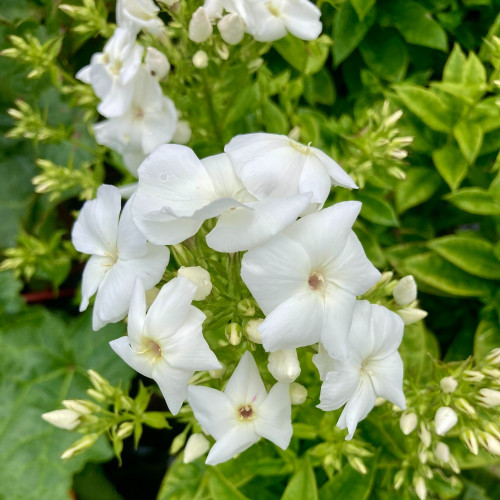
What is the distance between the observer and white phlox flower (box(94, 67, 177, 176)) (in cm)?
83

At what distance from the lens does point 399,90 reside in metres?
0.99

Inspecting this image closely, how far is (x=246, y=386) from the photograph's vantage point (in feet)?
2.08

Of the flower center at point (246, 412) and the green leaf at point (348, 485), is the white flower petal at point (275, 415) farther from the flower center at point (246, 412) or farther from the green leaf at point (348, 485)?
the green leaf at point (348, 485)

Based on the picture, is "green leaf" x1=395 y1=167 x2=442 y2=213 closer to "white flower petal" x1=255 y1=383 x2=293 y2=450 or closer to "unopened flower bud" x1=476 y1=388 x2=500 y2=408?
"unopened flower bud" x1=476 y1=388 x2=500 y2=408

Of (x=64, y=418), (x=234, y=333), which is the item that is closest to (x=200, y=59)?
(x=234, y=333)

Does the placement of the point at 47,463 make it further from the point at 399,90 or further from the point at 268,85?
the point at 399,90

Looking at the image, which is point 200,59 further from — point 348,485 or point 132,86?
point 348,485

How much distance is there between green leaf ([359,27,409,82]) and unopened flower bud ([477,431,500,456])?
2.28 feet

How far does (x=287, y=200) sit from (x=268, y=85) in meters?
0.56

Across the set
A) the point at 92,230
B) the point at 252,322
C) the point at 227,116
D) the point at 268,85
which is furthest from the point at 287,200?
the point at 268,85

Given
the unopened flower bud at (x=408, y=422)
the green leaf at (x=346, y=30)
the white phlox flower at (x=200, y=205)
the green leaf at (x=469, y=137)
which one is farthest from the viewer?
the green leaf at (x=346, y=30)

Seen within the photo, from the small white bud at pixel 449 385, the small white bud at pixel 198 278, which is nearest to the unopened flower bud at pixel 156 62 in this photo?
the small white bud at pixel 198 278

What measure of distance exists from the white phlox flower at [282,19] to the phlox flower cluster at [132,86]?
0.14m

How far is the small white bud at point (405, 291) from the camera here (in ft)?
2.40
